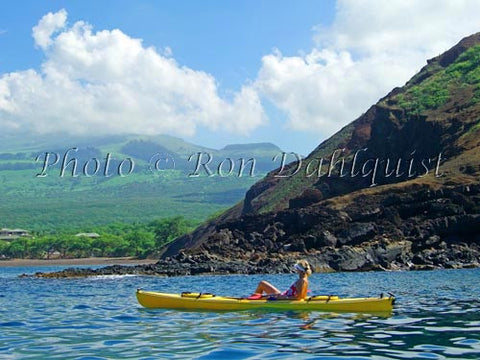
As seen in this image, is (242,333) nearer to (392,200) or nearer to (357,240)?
(357,240)

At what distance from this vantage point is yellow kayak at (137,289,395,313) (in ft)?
85.7

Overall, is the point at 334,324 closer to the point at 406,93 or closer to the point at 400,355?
the point at 400,355

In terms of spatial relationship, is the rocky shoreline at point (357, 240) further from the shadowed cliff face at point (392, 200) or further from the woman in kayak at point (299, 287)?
the woman in kayak at point (299, 287)

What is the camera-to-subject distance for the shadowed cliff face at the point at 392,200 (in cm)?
7481

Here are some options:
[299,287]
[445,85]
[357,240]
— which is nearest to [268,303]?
[299,287]

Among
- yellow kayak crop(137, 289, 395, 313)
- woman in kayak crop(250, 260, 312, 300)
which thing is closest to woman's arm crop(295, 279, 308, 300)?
woman in kayak crop(250, 260, 312, 300)

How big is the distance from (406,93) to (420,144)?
29.8 metres

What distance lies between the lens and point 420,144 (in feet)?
358

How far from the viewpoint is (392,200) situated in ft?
280

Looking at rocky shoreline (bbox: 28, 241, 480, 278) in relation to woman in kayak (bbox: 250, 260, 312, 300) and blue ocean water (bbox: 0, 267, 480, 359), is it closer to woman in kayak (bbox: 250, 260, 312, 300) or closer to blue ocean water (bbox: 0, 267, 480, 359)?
blue ocean water (bbox: 0, 267, 480, 359)

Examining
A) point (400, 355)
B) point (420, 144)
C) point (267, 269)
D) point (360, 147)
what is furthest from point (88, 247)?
point (400, 355)

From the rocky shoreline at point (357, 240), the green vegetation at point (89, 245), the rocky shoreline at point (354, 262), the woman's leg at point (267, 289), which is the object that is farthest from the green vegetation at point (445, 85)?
the woman's leg at point (267, 289)

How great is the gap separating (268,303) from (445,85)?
373ft

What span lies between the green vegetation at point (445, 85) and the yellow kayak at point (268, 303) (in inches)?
3815
